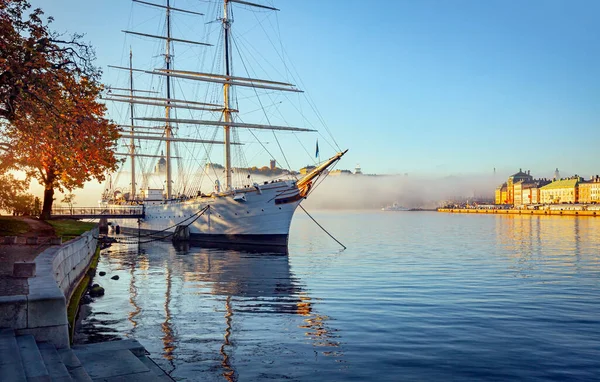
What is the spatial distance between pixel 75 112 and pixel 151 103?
52891 millimetres

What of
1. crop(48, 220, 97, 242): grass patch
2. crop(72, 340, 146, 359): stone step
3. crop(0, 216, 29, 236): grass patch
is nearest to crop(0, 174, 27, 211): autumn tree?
crop(48, 220, 97, 242): grass patch

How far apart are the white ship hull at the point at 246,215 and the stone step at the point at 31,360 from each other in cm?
3917

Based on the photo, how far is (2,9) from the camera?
1830 cm

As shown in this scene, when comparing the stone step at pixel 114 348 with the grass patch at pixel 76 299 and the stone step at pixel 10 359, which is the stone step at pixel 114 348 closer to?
the stone step at pixel 10 359

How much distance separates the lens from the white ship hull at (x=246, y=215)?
50.1 metres

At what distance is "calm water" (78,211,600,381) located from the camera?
12578 mm

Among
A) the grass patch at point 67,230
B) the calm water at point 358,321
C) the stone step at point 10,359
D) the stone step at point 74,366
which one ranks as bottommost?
the calm water at point 358,321

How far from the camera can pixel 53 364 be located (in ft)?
30.7

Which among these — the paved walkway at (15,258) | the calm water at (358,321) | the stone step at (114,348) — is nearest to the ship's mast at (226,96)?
the calm water at (358,321)

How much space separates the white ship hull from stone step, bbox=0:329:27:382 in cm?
3933

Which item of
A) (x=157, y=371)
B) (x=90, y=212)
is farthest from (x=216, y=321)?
(x=90, y=212)

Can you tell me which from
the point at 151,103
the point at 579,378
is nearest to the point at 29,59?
the point at 579,378

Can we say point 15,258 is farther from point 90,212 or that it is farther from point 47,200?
point 90,212

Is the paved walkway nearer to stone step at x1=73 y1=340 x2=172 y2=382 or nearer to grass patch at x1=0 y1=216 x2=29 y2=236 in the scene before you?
grass patch at x1=0 y1=216 x2=29 y2=236
